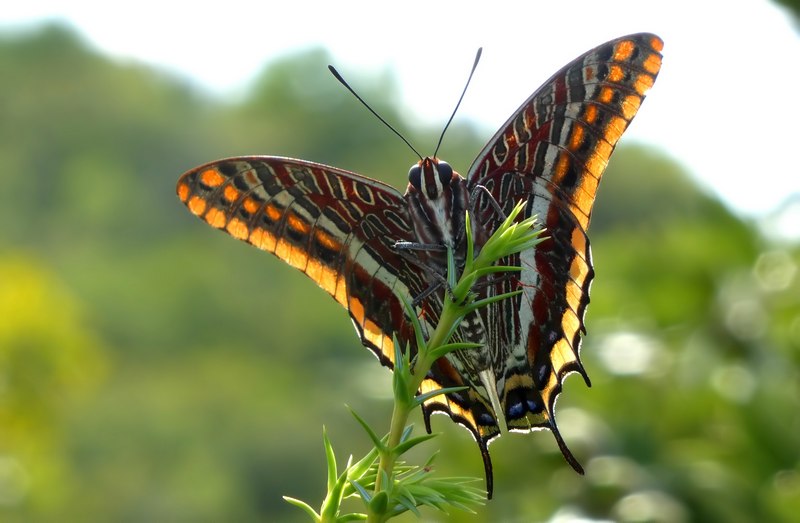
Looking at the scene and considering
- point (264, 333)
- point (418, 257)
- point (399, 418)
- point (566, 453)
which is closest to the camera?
point (399, 418)

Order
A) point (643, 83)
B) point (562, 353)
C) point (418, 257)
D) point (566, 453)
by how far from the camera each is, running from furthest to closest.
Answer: point (562, 353) → point (643, 83) → point (418, 257) → point (566, 453)

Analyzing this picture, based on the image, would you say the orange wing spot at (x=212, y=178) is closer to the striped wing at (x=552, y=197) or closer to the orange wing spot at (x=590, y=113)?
the striped wing at (x=552, y=197)

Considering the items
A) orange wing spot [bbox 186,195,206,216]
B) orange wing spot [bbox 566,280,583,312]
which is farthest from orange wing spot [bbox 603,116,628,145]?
orange wing spot [bbox 186,195,206,216]

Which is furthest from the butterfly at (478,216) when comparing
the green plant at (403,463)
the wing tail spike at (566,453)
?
the green plant at (403,463)

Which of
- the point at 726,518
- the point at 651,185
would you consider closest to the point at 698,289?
the point at 726,518

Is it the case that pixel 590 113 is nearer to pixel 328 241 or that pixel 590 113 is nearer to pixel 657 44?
pixel 657 44

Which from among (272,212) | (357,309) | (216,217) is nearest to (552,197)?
(357,309)

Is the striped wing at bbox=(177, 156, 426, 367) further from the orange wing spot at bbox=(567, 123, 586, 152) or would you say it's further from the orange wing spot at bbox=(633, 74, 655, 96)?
the orange wing spot at bbox=(633, 74, 655, 96)

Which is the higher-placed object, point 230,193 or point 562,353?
point 230,193
